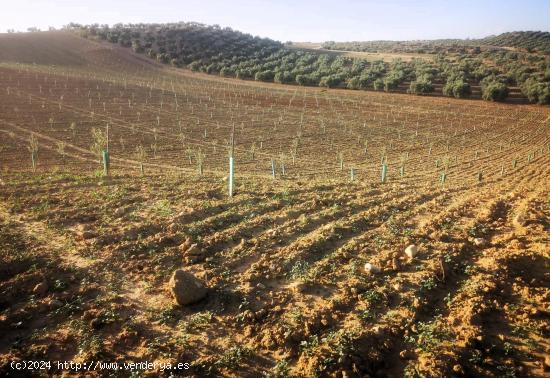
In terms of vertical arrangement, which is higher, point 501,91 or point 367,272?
point 501,91

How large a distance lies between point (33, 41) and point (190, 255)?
306 ft

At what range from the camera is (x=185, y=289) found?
550 cm

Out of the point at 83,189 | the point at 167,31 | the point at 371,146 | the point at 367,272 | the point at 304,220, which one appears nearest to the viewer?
the point at 367,272

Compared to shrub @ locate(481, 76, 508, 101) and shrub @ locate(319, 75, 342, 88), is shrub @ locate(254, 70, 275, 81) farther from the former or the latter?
shrub @ locate(481, 76, 508, 101)

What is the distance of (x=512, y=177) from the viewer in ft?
63.2

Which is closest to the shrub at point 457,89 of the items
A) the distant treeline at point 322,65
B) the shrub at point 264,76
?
the distant treeline at point 322,65

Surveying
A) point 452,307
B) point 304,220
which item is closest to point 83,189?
point 304,220

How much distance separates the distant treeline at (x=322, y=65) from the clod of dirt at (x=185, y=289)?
52062 mm

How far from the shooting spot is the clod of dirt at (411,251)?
21.1 feet

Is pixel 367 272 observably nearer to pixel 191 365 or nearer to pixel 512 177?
pixel 191 365

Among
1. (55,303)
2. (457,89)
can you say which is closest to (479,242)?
(55,303)

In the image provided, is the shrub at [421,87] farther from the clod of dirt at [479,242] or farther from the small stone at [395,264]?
the small stone at [395,264]

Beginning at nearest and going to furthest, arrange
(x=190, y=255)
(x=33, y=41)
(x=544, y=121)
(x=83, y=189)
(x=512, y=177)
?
(x=190, y=255) → (x=83, y=189) → (x=512, y=177) → (x=544, y=121) → (x=33, y=41)

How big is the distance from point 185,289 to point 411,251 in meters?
3.92
